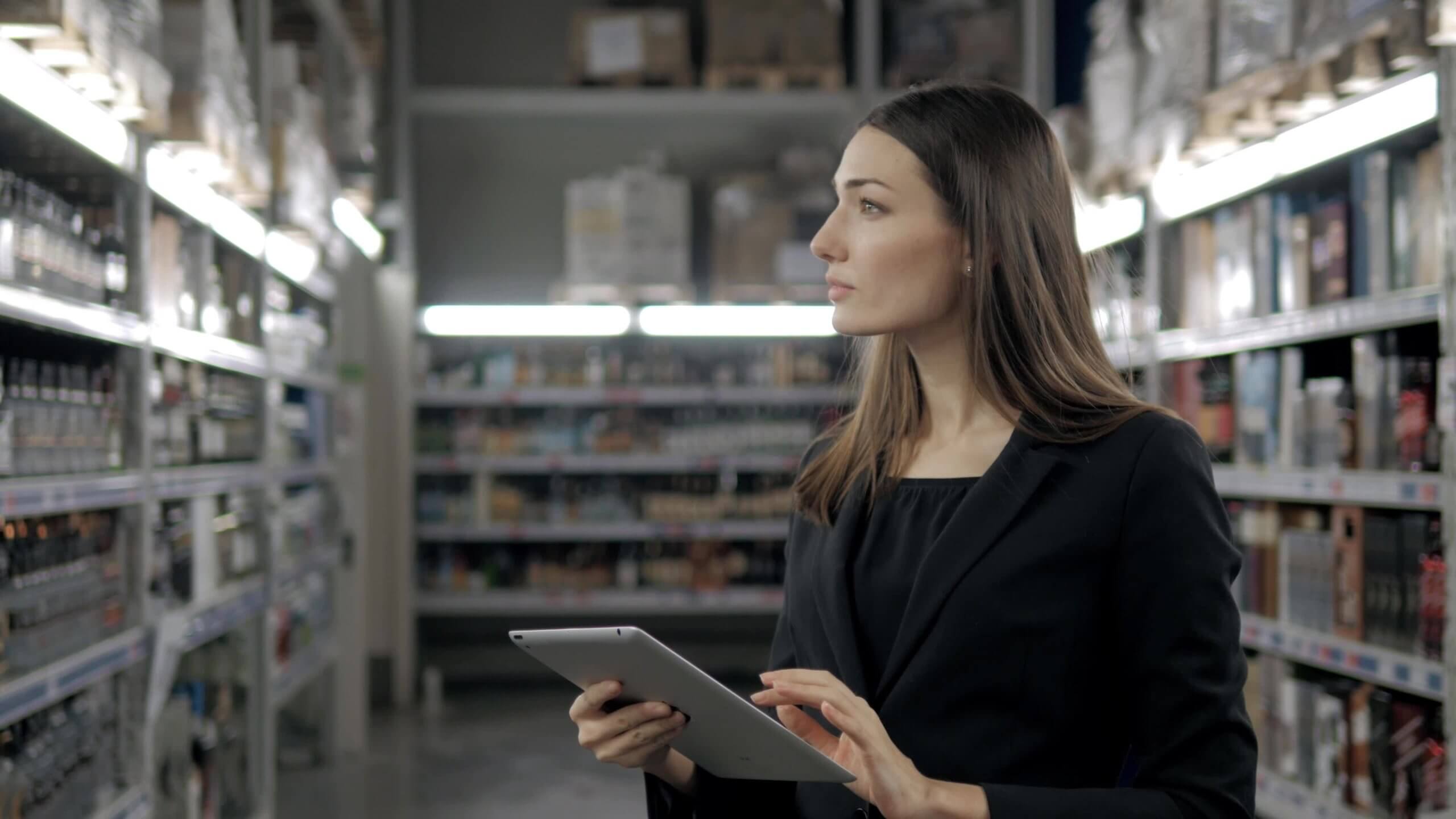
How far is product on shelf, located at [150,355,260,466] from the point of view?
11.3 ft

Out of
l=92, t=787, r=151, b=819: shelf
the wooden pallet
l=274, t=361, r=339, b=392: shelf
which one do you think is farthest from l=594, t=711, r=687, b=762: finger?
the wooden pallet

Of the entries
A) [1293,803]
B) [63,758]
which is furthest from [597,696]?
[1293,803]

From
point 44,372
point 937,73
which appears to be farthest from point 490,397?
point 44,372

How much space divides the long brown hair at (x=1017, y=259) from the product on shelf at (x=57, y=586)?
6.72 feet

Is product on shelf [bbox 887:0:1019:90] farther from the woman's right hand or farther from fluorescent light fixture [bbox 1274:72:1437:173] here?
the woman's right hand

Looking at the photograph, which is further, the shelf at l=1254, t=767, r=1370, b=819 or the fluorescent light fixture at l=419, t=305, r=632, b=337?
the fluorescent light fixture at l=419, t=305, r=632, b=337

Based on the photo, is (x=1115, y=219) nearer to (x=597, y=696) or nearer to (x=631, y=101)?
(x=631, y=101)

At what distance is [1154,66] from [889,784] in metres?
3.54

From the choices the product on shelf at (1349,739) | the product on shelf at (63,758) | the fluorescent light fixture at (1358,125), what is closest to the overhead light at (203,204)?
the product on shelf at (63,758)

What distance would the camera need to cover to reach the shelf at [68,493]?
2.35 metres

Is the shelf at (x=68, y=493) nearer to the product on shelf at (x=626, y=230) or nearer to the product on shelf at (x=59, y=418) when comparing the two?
the product on shelf at (x=59, y=418)

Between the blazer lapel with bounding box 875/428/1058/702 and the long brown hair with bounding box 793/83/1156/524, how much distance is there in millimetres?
47

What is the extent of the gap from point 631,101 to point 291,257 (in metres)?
2.53

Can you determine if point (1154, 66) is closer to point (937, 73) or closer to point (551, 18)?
point (937, 73)
